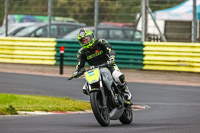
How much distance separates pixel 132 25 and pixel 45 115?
38.1ft

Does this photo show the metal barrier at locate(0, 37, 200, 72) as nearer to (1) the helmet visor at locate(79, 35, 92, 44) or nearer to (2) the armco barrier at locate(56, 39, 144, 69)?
(2) the armco barrier at locate(56, 39, 144, 69)

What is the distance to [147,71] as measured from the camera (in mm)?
21391

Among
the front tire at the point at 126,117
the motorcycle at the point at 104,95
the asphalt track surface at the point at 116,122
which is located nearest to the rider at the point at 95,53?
the motorcycle at the point at 104,95

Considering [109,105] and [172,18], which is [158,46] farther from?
[109,105]

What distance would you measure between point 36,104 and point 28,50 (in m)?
11.1

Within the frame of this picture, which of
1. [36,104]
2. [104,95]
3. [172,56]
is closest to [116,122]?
[104,95]

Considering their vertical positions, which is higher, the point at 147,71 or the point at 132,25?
the point at 132,25

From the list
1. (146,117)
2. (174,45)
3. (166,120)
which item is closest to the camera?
(166,120)

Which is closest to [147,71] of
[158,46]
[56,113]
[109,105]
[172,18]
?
[158,46]

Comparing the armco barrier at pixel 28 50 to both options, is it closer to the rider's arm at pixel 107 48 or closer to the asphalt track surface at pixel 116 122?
the asphalt track surface at pixel 116 122

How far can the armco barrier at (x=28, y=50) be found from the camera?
23.0 meters

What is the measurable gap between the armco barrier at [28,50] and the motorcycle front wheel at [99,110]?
13714 mm

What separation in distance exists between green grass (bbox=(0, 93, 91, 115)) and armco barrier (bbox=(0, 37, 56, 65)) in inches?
376

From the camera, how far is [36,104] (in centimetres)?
1239
